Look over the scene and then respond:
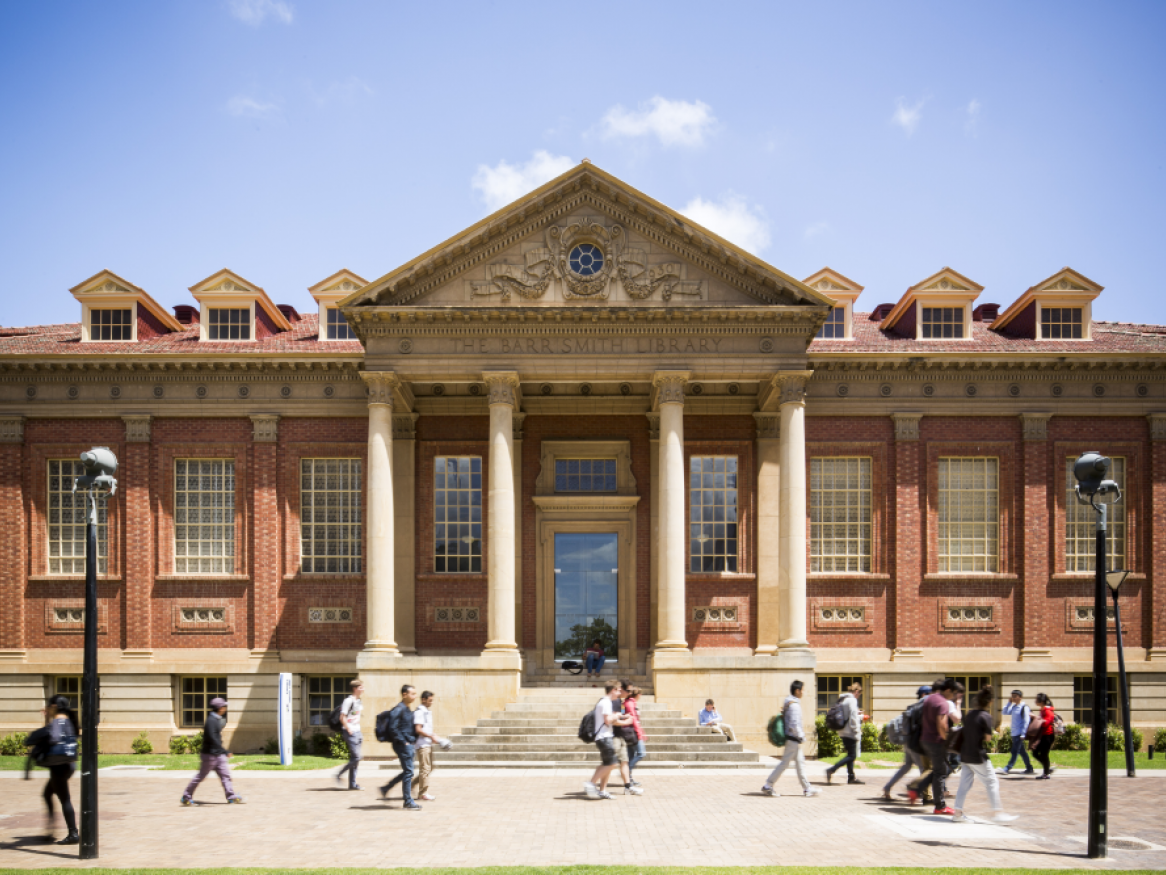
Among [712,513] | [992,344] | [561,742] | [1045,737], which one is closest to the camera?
[1045,737]

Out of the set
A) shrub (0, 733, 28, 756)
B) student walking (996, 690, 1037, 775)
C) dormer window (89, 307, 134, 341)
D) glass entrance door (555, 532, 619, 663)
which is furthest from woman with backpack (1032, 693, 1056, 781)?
dormer window (89, 307, 134, 341)

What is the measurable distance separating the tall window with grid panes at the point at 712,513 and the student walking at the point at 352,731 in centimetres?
1257

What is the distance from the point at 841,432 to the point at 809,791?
1400cm

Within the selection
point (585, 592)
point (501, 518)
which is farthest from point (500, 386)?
point (585, 592)

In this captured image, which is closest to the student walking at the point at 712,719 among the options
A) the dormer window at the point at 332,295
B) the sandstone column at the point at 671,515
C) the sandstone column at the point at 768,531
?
the sandstone column at the point at 671,515

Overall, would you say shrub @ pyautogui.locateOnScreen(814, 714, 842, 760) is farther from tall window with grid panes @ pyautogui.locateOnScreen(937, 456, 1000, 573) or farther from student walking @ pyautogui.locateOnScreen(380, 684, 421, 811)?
student walking @ pyautogui.locateOnScreen(380, 684, 421, 811)

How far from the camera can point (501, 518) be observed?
2495cm

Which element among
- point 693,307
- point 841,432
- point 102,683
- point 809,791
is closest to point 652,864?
point 809,791

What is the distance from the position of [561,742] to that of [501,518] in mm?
5583

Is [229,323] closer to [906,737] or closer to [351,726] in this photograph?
[351,726]

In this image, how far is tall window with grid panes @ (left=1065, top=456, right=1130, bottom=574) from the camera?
29078 mm

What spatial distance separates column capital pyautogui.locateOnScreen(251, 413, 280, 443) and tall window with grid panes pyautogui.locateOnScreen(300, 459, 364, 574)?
1.15 metres

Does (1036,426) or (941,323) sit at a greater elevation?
(941,323)

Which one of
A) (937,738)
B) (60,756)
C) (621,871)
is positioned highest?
(60,756)
